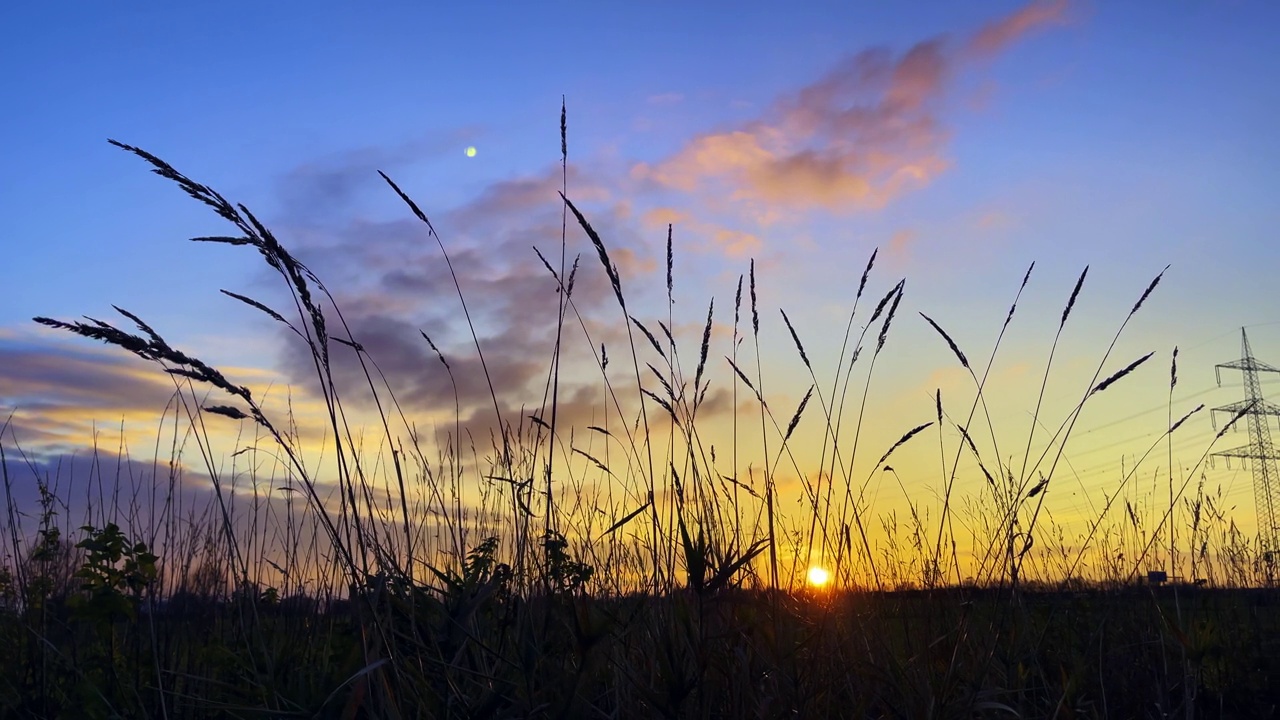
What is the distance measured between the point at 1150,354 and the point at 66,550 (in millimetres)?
5697

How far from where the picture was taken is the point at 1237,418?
3.25m

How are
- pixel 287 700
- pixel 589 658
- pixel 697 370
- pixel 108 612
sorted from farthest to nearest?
pixel 108 612 → pixel 697 370 → pixel 589 658 → pixel 287 700

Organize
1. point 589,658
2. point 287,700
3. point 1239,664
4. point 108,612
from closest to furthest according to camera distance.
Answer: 1. point 287,700
2. point 589,658
3. point 108,612
4. point 1239,664

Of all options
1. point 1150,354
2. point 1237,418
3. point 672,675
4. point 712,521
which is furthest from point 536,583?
point 1237,418

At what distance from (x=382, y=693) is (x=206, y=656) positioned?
2.12 m

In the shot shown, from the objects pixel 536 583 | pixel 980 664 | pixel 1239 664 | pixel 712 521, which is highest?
pixel 712 521

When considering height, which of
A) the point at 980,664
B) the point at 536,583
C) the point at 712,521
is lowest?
the point at 980,664

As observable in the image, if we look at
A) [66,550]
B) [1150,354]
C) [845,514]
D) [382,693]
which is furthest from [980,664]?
[66,550]

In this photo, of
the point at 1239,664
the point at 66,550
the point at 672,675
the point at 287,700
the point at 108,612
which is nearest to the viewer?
the point at 287,700

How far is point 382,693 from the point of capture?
1.52m

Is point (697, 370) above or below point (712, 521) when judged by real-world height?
above

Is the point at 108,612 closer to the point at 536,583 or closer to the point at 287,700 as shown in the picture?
the point at 536,583

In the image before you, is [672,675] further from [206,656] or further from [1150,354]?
[206,656]

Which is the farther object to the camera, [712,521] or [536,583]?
[712,521]
